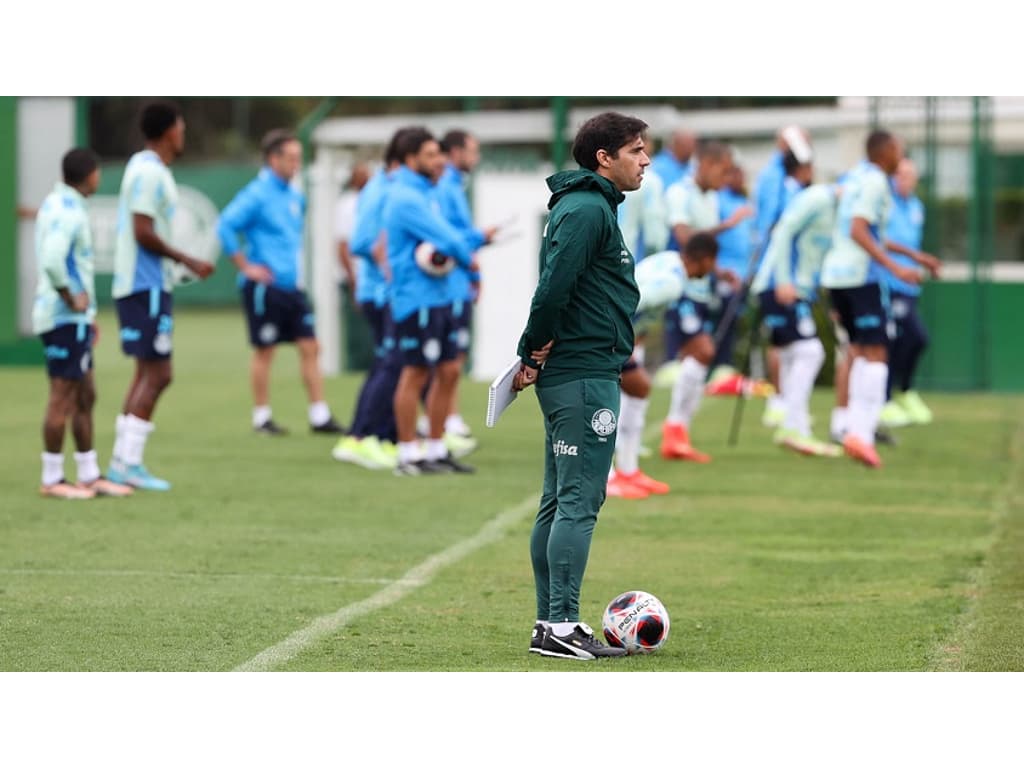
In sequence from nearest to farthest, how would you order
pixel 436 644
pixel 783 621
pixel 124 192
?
1. pixel 436 644
2. pixel 783 621
3. pixel 124 192

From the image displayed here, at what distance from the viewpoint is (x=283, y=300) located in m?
14.7

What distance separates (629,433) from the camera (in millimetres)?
11250

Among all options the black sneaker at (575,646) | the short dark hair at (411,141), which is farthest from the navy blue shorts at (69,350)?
the black sneaker at (575,646)

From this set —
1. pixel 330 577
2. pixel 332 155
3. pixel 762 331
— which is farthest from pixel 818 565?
pixel 332 155

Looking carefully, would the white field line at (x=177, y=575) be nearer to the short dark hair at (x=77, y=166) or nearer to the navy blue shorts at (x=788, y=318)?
the short dark hair at (x=77, y=166)

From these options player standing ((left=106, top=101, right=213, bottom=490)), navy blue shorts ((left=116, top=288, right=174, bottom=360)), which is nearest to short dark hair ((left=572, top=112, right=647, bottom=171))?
player standing ((left=106, top=101, right=213, bottom=490))

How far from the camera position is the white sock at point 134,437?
11.3 meters

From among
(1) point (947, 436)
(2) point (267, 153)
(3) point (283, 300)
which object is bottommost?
(1) point (947, 436)

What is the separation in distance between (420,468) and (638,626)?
571 cm

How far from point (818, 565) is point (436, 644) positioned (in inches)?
106

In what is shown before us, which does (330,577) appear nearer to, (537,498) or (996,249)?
(537,498)

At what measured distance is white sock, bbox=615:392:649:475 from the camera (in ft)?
36.8

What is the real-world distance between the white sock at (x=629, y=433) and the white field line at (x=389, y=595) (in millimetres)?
622

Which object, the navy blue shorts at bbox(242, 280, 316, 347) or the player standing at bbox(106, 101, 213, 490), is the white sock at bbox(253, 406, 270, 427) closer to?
the navy blue shorts at bbox(242, 280, 316, 347)
